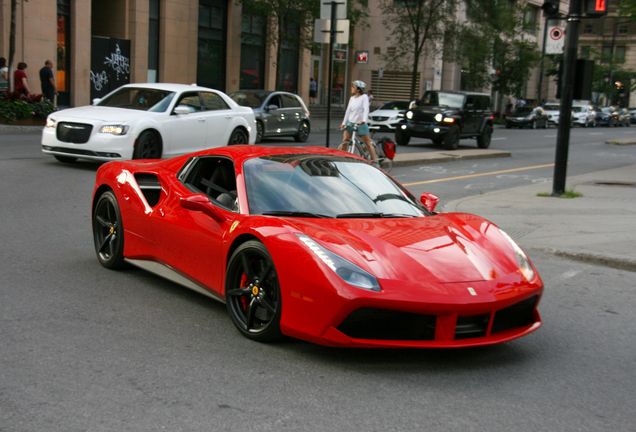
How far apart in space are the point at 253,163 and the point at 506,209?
613 cm

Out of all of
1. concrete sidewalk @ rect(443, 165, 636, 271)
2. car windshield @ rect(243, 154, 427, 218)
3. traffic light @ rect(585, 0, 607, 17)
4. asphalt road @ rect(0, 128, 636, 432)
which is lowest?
asphalt road @ rect(0, 128, 636, 432)

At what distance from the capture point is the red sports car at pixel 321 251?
3.94m

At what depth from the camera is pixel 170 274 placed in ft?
17.4

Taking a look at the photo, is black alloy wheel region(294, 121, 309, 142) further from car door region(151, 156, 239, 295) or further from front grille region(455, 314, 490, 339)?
front grille region(455, 314, 490, 339)

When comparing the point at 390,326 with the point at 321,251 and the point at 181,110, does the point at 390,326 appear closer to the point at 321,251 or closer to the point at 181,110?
the point at 321,251

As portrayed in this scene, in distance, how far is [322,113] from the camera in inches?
1560

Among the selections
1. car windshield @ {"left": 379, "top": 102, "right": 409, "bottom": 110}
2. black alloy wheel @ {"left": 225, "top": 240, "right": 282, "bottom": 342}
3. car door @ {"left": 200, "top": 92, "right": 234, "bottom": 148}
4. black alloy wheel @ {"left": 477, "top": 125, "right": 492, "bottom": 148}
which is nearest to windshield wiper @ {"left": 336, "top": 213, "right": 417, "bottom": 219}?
black alloy wheel @ {"left": 225, "top": 240, "right": 282, "bottom": 342}

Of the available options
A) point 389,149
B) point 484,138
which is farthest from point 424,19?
point 389,149

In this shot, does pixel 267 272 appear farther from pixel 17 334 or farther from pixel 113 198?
pixel 113 198

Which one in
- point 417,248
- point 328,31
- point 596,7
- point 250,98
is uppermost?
point 596,7

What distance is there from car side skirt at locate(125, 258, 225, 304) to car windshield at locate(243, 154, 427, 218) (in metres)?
0.69

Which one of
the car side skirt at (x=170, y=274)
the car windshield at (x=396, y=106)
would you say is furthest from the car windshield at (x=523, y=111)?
the car side skirt at (x=170, y=274)

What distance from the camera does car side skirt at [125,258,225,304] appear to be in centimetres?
494

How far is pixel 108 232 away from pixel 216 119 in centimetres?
870
